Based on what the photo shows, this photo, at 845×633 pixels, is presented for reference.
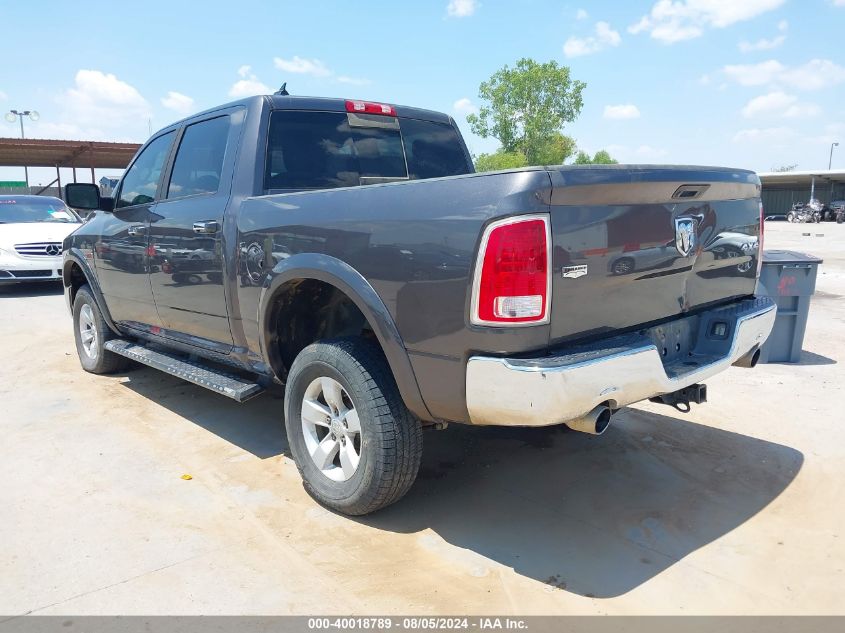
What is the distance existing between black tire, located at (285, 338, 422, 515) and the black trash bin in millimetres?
3759

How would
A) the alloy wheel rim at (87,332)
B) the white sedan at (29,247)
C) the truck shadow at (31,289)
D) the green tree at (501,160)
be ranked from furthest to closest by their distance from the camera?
the green tree at (501,160), the truck shadow at (31,289), the white sedan at (29,247), the alloy wheel rim at (87,332)

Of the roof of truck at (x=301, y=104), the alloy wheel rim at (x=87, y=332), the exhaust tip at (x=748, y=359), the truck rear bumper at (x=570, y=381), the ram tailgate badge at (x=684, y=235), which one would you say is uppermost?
the roof of truck at (x=301, y=104)

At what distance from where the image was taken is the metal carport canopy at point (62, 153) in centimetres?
2623

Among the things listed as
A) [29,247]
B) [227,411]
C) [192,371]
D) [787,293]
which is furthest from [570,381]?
[29,247]

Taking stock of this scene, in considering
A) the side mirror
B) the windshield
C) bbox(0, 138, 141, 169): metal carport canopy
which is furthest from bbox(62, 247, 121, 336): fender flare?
bbox(0, 138, 141, 169): metal carport canopy

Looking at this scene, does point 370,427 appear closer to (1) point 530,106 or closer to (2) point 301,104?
(2) point 301,104

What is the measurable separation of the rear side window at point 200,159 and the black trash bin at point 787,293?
4292 millimetres

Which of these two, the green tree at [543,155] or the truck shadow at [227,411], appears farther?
the green tree at [543,155]

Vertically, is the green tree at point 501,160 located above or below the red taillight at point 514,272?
above

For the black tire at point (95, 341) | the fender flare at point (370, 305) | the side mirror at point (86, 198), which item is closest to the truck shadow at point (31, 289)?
the black tire at point (95, 341)

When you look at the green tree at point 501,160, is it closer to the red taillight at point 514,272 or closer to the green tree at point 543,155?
the green tree at point 543,155

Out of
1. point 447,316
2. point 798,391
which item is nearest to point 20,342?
point 447,316

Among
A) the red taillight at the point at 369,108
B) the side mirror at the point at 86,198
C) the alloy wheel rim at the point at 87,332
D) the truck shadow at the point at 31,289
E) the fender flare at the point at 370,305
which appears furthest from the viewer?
the truck shadow at the point at 31,289

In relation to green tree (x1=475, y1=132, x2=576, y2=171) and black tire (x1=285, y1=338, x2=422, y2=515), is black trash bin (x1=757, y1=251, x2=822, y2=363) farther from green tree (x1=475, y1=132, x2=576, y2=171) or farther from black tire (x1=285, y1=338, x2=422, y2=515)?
green tree (x1=475, y1=132, x2=576, y2=171)
